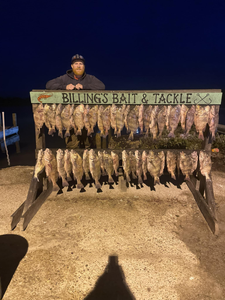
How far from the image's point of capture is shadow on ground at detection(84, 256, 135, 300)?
2.50 meters

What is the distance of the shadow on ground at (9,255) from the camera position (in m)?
2.73

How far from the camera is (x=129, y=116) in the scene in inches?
166

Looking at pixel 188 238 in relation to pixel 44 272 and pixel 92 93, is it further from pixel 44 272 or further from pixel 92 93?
pixel 92 93

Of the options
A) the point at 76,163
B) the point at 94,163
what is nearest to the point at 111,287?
the point at 94,163

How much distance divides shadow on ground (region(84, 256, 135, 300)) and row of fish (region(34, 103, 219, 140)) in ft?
9.14

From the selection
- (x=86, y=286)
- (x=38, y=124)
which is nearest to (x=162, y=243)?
(x=86, y=286)

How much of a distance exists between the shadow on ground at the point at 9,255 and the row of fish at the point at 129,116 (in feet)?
7.51

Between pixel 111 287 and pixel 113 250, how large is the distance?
0.69 meters

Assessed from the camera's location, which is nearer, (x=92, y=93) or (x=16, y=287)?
(x=16, y=287)

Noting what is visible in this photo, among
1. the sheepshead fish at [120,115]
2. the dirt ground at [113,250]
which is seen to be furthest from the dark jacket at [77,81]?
the dirt ground at [113,250]

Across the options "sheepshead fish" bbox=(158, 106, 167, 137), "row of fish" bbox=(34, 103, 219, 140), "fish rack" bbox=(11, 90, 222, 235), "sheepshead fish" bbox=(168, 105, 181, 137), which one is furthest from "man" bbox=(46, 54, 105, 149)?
"sheepshead fish" bbox=(168, 105, 181, 137)

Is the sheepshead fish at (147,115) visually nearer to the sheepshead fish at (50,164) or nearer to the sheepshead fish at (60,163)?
the sheepshead fish at (60,163)

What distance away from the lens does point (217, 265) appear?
2.98 meters

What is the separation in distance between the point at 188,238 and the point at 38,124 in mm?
4025
